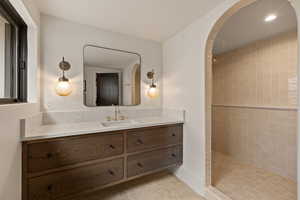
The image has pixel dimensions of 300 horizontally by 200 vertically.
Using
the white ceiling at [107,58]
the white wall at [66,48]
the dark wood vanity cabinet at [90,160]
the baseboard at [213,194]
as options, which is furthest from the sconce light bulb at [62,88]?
the baseboard at [213,194]

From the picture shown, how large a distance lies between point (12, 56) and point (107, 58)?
0.94 metres

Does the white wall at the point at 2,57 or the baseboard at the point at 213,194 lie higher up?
the white wall at the point at 2,57

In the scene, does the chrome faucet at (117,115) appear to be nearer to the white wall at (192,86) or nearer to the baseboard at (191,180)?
the white wall at (192,86)

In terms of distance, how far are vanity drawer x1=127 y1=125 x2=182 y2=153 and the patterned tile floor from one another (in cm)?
54

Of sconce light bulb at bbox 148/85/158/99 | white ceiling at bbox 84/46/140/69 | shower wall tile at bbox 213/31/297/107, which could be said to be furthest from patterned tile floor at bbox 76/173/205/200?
shower wall tile at bbox 213/31/297/107

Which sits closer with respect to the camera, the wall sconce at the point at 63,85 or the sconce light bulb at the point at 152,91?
the wall sconce at the point at 63,85

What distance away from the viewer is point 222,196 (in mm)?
1474

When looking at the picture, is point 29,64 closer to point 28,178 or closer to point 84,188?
point 28,178

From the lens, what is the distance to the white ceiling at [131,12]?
1396 mm

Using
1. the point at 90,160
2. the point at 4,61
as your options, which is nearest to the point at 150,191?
the point at 90,160

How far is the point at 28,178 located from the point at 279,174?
116 inches

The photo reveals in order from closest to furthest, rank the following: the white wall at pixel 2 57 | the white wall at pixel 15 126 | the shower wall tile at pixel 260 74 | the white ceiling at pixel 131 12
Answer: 1. the white wall at pixel 15 126
2. the white wall at pixel 2 57
3. the white ceiling at pixel 131 12
4. the shower wall tile at pixel 260 74

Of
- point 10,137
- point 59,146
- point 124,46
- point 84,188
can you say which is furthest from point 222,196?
point 124,46

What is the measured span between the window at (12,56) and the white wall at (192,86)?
1.74 meters
